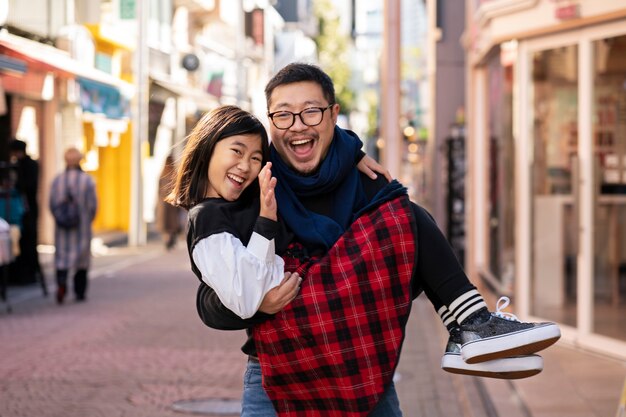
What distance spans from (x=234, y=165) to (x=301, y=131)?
22 centimetres

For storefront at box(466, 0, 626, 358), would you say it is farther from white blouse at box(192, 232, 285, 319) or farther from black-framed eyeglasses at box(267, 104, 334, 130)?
white blouse at box(192, 232, 285, 319)

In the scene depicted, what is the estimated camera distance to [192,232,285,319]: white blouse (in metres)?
3.13

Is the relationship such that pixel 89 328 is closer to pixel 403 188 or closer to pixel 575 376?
pixel 575 376

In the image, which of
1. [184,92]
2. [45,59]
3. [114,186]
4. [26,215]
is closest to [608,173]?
[26,215]

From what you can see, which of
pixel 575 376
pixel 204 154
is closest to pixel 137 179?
pixel 575 376

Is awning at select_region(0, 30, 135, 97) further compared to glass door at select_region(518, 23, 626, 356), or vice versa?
awning at select_region(0, 30, 135, 97)

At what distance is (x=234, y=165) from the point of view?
11.1ft

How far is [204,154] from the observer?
11.3ft

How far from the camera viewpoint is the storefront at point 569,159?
9.91 metres

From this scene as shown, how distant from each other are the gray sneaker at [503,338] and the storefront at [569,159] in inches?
249

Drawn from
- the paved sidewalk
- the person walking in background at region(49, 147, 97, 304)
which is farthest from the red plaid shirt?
Result: the person walking in background at region(49, 147, 97, 304)

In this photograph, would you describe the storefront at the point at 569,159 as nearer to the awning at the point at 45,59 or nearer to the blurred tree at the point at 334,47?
the awning at the point at 45,59

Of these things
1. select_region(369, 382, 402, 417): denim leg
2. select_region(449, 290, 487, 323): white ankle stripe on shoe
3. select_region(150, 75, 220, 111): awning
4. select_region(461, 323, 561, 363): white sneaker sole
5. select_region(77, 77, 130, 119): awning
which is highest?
select_region(150, 75, 220, 111): awning

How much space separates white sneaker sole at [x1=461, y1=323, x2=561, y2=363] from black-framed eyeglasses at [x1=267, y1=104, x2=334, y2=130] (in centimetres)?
78
